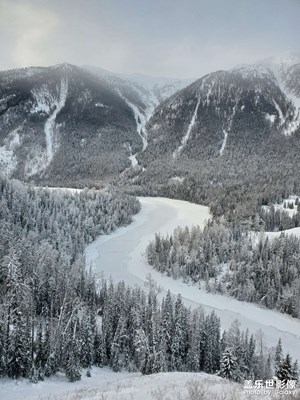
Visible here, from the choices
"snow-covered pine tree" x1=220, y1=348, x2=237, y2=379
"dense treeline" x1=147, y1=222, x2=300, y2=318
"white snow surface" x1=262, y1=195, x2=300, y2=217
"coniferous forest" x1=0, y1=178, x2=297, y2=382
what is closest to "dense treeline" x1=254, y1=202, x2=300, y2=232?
"white snow surface" x1=262, y1=195, x2=300, y2=217

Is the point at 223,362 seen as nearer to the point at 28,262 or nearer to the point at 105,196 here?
the point at 28,262

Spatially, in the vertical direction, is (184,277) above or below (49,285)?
below

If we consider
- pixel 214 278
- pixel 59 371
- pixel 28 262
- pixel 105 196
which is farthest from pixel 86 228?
pixel 59 371

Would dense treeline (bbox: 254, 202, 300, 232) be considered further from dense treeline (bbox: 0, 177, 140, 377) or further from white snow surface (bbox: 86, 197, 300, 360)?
dense treeline (bbox: 0, 177, 140, 377)

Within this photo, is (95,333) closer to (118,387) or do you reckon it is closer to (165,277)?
(118,387)

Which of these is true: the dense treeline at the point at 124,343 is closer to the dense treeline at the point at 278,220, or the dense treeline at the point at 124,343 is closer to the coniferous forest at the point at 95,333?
the coniferous forest at the point at 95,333
